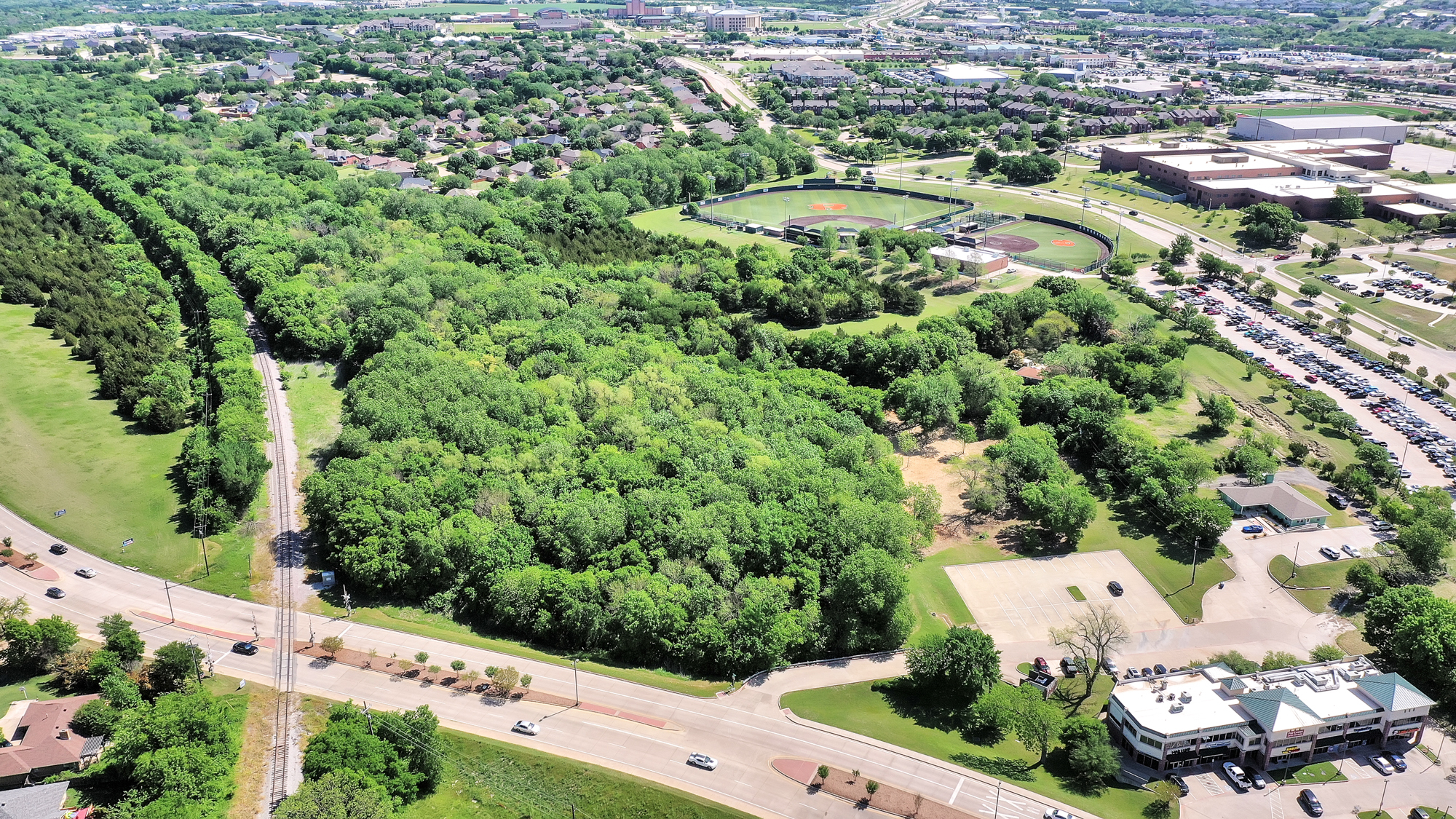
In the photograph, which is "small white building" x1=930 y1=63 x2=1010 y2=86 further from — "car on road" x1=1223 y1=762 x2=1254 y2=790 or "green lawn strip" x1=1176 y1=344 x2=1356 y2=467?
"car on road" x1=1223 y1=762 x2=1254 y2=790

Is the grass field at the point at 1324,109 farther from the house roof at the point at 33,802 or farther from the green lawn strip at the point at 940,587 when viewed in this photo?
the house roof at the point at 33,802

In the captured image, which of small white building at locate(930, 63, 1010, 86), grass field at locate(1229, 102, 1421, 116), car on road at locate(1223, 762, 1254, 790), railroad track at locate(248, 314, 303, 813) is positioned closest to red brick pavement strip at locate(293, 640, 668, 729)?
railroad track at locate(248, 314, 303, 813)

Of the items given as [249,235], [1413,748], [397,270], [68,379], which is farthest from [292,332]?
[1413,748]

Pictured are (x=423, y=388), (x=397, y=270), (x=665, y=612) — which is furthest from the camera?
(x=397, y=270)

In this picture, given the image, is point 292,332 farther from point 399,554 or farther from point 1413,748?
point 1413,748

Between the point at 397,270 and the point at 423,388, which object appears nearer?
the point at 423,388

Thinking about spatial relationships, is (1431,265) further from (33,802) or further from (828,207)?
(33,802)

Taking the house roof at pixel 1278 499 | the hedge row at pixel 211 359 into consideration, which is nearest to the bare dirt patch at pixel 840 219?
the hedge row at pixel 211 359
